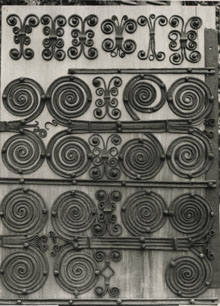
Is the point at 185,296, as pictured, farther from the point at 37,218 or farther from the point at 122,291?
the point at 37,218

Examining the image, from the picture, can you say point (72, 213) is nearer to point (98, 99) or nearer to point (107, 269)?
point (107, 269)

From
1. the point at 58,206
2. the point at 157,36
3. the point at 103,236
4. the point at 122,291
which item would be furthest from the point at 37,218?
the point at 157,36

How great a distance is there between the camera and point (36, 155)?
307 centimetres

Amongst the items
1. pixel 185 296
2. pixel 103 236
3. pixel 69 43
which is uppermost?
pixel 69 43

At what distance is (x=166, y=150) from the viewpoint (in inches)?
121

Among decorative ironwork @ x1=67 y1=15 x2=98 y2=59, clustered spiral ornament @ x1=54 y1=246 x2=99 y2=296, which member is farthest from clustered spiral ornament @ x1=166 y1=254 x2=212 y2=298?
decorative ironwork @ x1=67 y1=15 x2=98 y2=59

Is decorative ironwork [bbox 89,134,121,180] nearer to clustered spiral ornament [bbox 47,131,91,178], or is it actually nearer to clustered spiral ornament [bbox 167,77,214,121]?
clustered spiral ornament [bbox 47,131,91,178]

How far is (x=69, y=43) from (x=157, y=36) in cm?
39

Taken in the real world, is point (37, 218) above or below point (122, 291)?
above

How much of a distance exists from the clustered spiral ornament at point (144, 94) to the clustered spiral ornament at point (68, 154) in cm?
27

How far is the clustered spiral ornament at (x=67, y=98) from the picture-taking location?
10.1 ft

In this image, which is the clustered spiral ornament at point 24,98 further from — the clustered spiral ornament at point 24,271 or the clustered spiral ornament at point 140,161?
the clustered spiral ornament at point 24,271

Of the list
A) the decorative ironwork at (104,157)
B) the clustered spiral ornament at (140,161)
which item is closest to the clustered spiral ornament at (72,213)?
Result: the decorative ironwork at (104,157)

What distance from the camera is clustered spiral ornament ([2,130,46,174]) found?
307 centimetres
